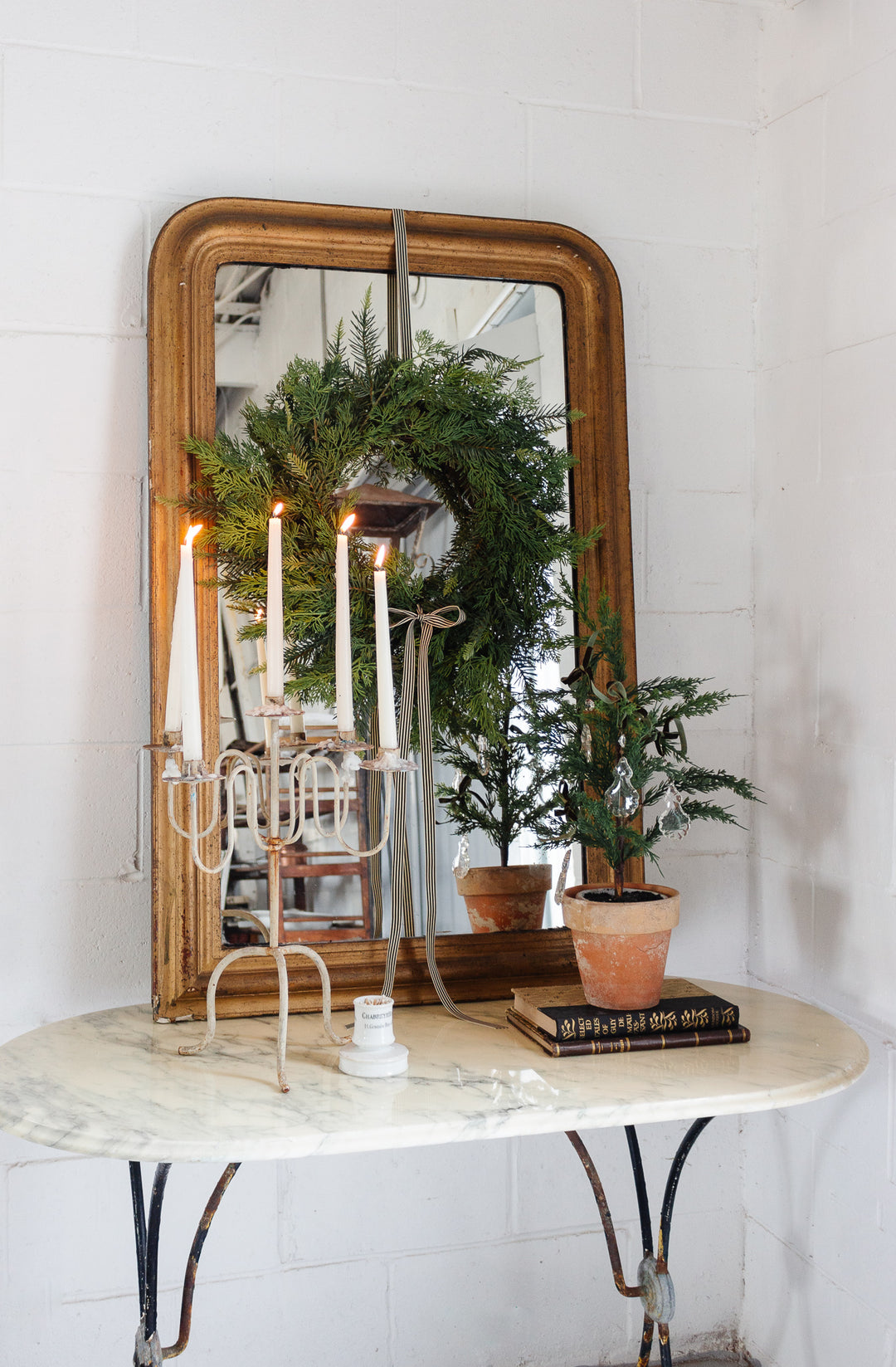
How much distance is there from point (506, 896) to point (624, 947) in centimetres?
28

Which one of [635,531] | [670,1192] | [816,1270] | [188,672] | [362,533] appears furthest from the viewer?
[635,531]

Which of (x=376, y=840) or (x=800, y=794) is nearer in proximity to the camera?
(x=376, y=840)

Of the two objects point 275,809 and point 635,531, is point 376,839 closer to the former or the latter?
point 275,809

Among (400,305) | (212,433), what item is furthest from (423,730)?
(400,305)

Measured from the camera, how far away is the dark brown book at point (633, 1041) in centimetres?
A: 130

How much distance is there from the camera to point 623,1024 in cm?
133

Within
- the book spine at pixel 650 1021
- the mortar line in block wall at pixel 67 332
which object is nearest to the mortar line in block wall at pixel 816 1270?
the book spine at pixel 650 1021

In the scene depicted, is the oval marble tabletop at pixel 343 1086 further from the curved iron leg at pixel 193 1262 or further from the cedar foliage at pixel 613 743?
the cedar foliage at pixel 613 743

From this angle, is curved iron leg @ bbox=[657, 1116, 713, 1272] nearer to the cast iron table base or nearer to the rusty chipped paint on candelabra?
the cast iron table base

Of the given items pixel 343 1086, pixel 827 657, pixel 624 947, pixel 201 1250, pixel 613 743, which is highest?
pixel 827 657

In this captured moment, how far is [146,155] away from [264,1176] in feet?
4.64

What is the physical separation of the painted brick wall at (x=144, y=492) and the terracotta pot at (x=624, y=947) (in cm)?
43

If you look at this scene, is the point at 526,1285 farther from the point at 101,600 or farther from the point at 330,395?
the point at 330,395

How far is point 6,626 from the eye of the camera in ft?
4.94
